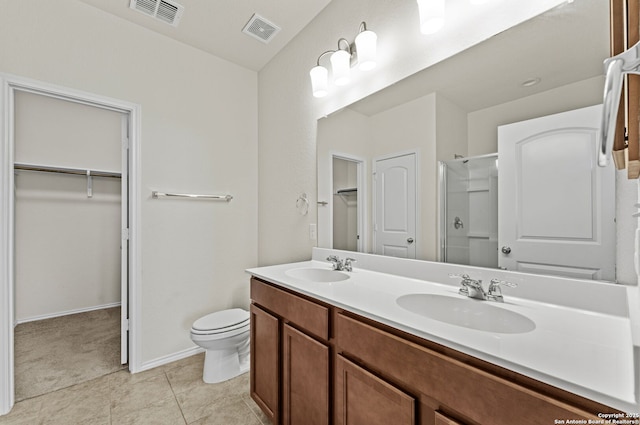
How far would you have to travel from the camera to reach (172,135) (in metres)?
2.29

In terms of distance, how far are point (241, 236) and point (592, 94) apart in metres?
2.53

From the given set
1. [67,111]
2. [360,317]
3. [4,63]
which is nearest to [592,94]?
[360,317]

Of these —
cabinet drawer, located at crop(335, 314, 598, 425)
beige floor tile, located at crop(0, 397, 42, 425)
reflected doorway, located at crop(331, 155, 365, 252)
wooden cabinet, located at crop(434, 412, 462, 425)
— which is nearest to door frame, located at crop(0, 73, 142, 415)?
beige floor tile, located at crop(0, 397, 42, 425)

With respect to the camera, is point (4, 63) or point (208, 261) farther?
point (208, 261)

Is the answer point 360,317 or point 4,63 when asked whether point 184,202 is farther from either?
point 360,317

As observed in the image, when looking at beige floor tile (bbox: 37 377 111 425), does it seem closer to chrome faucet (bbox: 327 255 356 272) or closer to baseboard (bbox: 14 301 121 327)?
chrome faucet (bbox: 327 255 356 272)

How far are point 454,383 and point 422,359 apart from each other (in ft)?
0.31

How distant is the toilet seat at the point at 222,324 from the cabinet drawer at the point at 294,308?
0.53 m

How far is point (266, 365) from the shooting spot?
1.47 meters

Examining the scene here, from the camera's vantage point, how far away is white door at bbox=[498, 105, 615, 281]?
2.97ft

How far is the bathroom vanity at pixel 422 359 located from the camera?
0.55 meters

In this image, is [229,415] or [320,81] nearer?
[229,415]

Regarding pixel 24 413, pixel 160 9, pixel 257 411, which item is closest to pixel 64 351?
pixel 24 413

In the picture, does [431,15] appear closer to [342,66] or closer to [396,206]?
[342,66]
